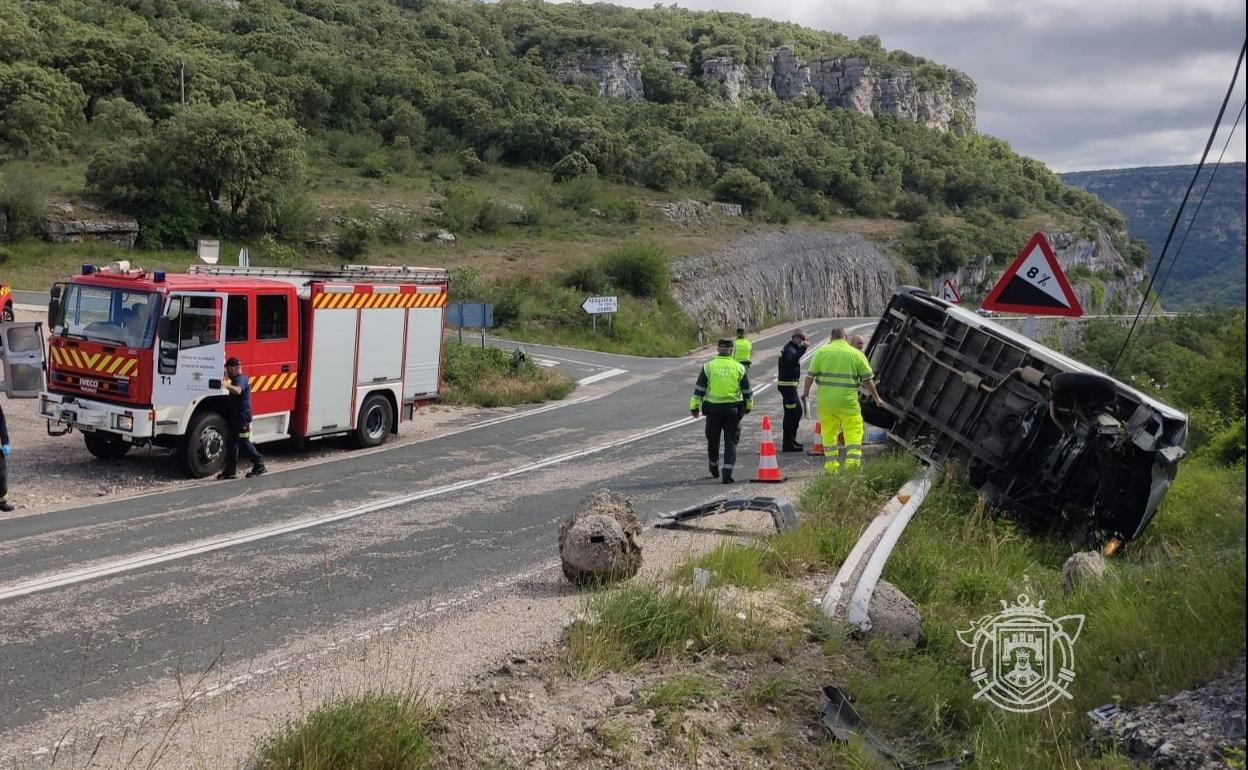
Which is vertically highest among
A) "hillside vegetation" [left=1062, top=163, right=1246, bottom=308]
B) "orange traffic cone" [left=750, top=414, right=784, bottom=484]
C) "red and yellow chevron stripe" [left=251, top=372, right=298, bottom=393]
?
"hillside vegetation" [left=1062, top=163, right=1246, bottom=308]

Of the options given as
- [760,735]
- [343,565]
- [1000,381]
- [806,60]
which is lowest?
[343,565]

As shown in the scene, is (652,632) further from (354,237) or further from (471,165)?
(471,165)

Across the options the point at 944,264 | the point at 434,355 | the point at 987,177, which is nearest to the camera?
the point at 434,355

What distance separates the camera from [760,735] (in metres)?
4.99

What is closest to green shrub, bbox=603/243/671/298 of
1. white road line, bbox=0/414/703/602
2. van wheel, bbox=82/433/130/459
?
white road line, bbox=0/414/703/602

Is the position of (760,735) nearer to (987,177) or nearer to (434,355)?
(434,355)

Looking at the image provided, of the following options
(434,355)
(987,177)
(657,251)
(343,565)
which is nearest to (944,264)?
(987,177)

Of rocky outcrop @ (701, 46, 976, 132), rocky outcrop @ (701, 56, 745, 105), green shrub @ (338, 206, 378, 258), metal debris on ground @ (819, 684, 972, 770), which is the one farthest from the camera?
rocky outcrop @ (701, 46, 976, 132)

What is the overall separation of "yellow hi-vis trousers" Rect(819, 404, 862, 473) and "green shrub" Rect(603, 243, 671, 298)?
34.6 meters

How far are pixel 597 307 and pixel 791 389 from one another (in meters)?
23.2

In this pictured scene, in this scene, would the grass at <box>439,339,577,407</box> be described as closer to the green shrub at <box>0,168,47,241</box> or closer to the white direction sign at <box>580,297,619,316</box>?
the white direction sign at <box>580,297,619,316</box>

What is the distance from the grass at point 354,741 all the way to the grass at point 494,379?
693 inches

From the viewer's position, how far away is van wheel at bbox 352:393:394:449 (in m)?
16.0

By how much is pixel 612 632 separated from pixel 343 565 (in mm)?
3554
